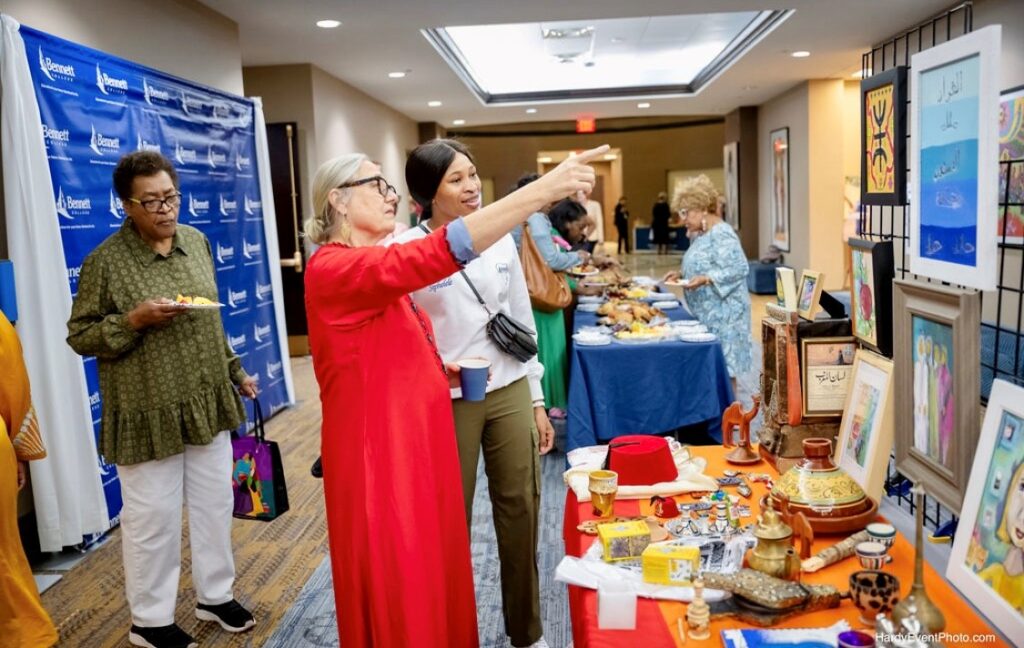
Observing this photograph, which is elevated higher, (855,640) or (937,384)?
(937,384)

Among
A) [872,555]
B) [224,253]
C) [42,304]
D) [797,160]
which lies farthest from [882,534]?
[797,160]

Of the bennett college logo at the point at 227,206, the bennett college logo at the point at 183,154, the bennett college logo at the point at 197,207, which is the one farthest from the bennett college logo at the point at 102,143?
the bennett college logo at the point at 227,206

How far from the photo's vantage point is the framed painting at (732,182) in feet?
48.7

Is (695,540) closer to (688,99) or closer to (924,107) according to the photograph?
(924,107)

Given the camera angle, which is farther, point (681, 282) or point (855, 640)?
point (681, 282)

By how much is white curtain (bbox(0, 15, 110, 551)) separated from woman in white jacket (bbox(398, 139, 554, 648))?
195 centimetres

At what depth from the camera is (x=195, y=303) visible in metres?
2.65

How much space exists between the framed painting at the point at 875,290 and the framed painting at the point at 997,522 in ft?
1.24

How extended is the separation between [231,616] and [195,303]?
42.8 inches

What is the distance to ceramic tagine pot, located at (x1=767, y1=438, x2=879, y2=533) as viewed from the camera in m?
1.59

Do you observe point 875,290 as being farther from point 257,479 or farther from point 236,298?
point 236,298

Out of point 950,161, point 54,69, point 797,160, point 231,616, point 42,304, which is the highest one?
point 54,69

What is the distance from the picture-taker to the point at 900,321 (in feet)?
4.67

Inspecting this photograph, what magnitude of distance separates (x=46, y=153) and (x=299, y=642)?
2.24 metres
